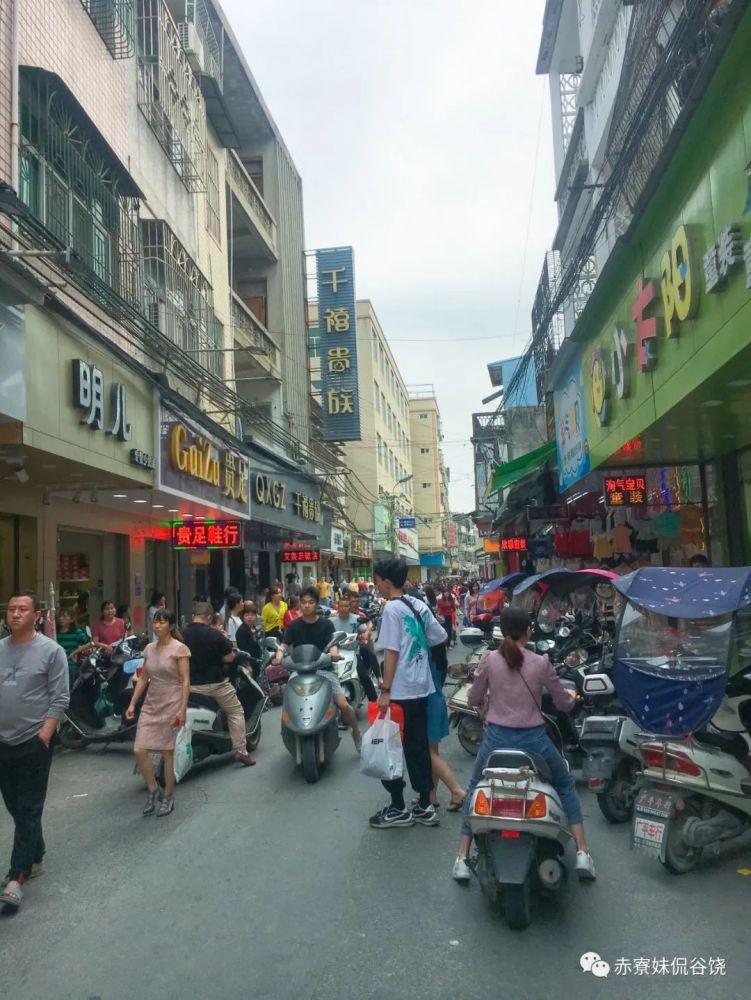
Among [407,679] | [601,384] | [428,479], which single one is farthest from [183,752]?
[428,479]

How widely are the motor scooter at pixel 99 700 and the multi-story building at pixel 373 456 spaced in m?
30.1

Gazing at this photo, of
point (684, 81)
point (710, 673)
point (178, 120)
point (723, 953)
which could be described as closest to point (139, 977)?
point (723, 953)

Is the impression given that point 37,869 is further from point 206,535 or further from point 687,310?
point 206,535

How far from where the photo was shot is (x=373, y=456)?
49.8m

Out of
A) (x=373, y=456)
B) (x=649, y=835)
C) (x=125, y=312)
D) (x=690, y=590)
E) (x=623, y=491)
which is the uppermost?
(x=373, y=456)

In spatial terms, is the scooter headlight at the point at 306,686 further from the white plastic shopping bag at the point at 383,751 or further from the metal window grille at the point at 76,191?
the metal window grille at the point at 76,191

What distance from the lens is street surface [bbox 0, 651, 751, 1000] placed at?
3.67m

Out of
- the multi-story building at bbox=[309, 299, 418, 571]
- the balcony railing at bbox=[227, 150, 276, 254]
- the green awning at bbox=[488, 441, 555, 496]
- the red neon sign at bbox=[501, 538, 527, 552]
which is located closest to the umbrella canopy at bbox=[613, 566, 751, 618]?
the green awning at bbox=[488, 441, 555, 496]

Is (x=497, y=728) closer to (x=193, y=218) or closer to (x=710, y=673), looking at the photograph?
(x=710, y=673)

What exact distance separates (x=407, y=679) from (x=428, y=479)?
243 feet

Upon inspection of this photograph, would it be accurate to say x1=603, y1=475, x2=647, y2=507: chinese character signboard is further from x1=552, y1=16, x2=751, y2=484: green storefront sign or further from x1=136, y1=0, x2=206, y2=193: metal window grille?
x1=136, y1=0, x2=206, y2=193: metal window grille

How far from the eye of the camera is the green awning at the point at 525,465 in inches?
663

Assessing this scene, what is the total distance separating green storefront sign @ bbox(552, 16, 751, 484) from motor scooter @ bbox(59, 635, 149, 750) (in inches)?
251

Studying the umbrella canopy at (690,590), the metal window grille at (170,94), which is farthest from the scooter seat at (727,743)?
the metal window grille at (170,94)
